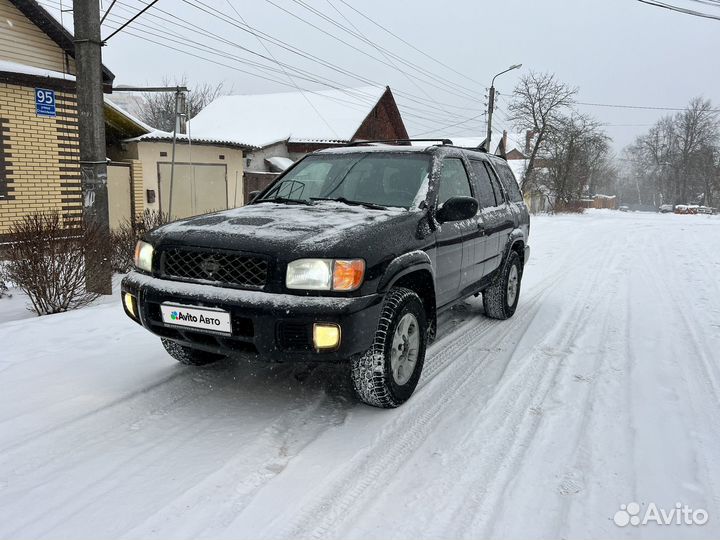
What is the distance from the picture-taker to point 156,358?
13.9 ft

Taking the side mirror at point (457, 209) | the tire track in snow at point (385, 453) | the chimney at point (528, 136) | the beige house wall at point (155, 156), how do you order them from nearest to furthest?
the tire track in snow at point (385, 453)
the side mirror at point (457, 209)
the beige house wall at point (155, 156)
the chimney at point (528, 136)

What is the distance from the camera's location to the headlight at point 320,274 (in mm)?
2930

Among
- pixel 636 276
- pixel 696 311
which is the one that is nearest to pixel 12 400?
pixel 696 311

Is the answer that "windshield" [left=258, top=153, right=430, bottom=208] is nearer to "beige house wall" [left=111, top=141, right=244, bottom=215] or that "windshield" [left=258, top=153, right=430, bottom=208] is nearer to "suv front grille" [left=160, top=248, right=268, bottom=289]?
"suv front grille" [left=160, top=248, right=268, bottom=289]

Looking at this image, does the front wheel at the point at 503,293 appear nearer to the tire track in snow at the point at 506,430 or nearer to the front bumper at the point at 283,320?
the tire track in snow at the point at 506,430

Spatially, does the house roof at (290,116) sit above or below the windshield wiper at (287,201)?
above

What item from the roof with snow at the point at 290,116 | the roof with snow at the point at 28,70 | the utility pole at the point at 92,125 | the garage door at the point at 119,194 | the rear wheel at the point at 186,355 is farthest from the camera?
the roof with snow at the point at 290,116

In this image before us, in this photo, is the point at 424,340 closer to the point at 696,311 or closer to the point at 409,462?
the point at 409,462

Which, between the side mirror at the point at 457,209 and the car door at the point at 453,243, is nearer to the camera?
the side mirror at the point at 457,209

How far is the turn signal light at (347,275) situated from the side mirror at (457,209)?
1129 mm

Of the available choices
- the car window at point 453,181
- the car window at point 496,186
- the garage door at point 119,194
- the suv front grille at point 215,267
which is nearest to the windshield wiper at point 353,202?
the car window at point 453,181

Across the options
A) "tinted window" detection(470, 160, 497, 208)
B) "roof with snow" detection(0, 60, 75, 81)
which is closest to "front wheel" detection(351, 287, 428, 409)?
"tinted window" detection(470, 160, 497, 208)

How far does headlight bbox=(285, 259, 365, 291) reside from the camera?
115 inches

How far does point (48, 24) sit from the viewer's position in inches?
390
